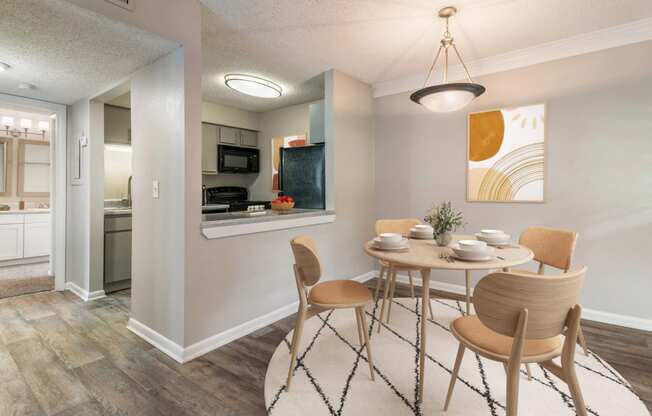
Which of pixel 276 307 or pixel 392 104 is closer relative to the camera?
Answer: pixel 276 307

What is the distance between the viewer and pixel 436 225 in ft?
6.70

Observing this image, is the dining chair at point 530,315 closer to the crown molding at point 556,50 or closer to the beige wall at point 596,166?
the beige wall at point 596,166

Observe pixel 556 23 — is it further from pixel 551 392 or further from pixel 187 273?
pixel 187 273

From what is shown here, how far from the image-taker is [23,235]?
4805 mm

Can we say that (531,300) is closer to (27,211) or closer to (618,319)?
(618,319)

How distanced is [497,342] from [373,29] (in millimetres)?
2344

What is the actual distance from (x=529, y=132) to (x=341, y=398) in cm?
284

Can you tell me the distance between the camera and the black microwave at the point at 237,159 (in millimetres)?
4586

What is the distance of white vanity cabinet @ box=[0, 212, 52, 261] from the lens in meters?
4.64

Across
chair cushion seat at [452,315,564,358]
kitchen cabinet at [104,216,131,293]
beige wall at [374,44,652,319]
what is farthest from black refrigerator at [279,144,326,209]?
chair cushion seat at [452,315,564,358]

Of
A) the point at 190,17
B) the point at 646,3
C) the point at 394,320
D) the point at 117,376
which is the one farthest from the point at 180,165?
the point at 646,3

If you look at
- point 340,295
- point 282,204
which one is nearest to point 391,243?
point 340,295

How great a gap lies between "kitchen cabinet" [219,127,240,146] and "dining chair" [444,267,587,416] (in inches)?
169

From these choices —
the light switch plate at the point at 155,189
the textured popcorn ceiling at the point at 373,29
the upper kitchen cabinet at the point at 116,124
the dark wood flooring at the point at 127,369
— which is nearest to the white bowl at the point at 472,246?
the dark wood flooring at the point at 127,369
